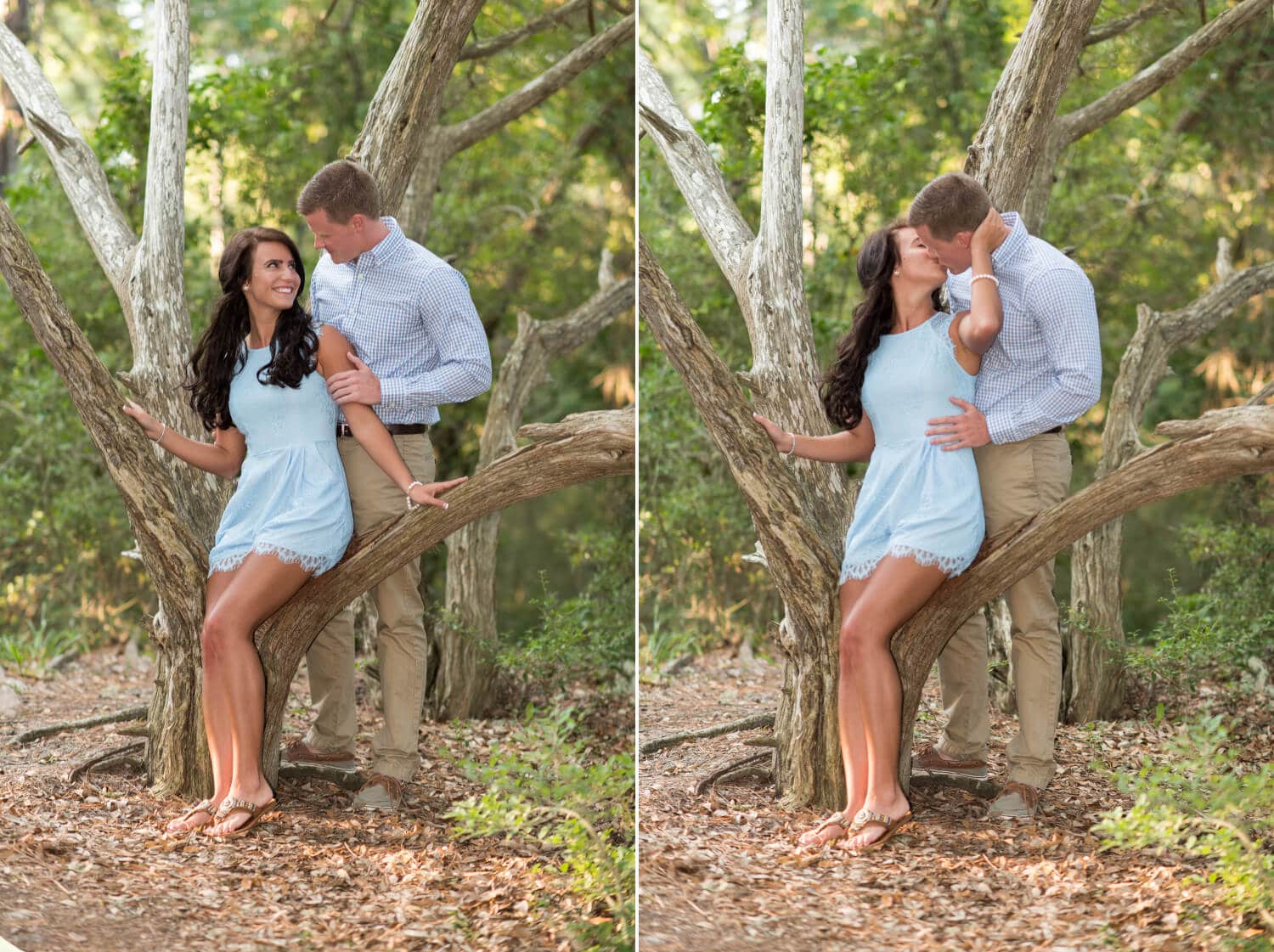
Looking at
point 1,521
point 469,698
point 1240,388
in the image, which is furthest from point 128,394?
point 1240,388

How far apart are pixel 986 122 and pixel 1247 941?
2182 mm

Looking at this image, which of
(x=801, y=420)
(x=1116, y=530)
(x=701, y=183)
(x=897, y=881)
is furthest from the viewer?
(x=1116, y=530)

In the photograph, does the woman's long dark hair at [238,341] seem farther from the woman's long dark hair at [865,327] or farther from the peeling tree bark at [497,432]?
the woman's long dark hair at [865,327]

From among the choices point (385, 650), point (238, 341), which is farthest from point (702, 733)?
point (238, 341)

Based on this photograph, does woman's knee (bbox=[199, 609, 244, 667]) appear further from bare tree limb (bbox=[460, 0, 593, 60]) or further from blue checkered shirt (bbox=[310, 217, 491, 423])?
bare tree limb (bbox=[460, 0, 593, 60])

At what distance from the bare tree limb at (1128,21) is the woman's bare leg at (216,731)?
3.56 m

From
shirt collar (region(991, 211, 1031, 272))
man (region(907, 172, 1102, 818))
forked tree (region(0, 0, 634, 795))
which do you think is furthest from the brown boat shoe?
shirt collar (region(991, 211, 1031, 272))

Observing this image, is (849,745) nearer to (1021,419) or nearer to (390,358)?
(1021,419)

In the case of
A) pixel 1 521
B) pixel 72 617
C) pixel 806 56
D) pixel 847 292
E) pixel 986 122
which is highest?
pixel 806 56

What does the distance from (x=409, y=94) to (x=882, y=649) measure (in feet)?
7.00

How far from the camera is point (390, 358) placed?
125 inches

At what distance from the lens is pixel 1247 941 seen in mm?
2816

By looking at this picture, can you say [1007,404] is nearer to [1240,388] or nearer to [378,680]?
[378,680]

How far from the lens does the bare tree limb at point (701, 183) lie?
3.31 meters
